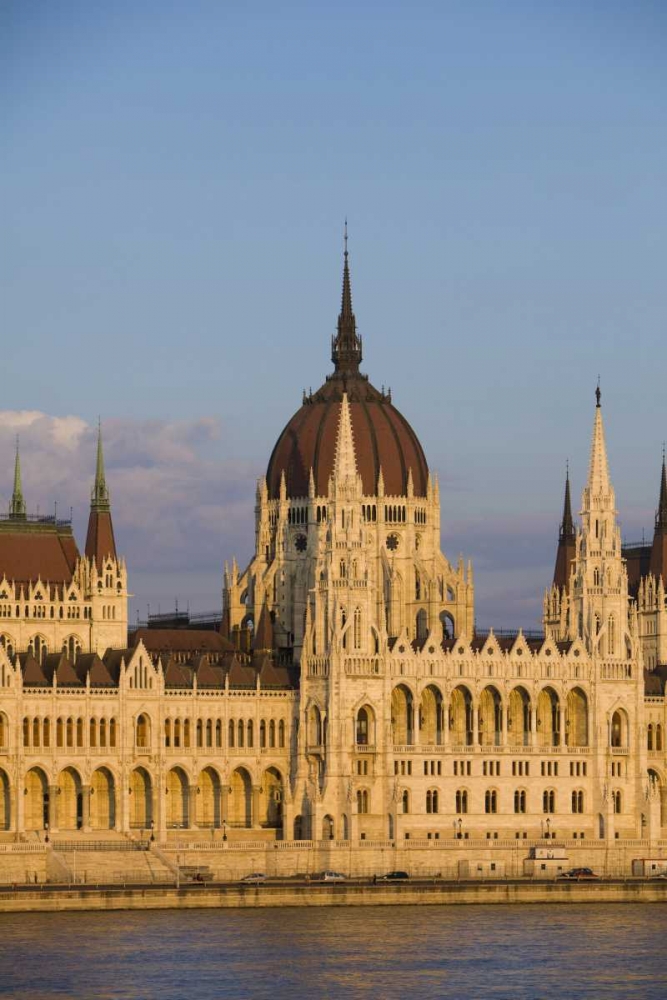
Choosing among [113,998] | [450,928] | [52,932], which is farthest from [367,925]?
[113,998]

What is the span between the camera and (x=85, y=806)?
7820 inches

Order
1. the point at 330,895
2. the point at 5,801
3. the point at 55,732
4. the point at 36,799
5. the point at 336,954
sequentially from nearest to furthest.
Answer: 1. the point at 336,954
2. the point at 330,895
3. the point at 5,801
4. the point at 55,732
5. the point at 36,799

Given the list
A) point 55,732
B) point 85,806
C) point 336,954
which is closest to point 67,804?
point 85,806

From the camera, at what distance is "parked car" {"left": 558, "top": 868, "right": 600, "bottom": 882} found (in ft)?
637

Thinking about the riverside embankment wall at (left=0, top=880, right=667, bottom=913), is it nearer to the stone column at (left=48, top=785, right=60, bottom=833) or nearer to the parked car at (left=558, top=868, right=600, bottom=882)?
the parked car at (left=558, top=868, right=600, bottom=882)

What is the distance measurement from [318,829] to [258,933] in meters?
30.4

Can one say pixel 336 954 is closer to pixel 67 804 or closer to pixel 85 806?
pixel 85 806

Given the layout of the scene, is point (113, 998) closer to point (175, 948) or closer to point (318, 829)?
point (175, 948)

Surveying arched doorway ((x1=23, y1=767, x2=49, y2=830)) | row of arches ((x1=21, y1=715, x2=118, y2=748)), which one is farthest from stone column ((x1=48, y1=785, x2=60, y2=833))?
row of arches ((x1=21, y1=715, x2=118, y2=748))

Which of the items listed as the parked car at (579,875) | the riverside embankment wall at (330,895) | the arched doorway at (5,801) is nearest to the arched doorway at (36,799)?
the arched doorway at (5,801)

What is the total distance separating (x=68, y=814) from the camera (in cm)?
19962

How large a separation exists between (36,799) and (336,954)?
41.1 metres

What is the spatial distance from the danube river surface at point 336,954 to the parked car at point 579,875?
34.5 ft

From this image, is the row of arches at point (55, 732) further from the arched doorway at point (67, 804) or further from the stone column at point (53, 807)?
the stone column at point (53, 807)
